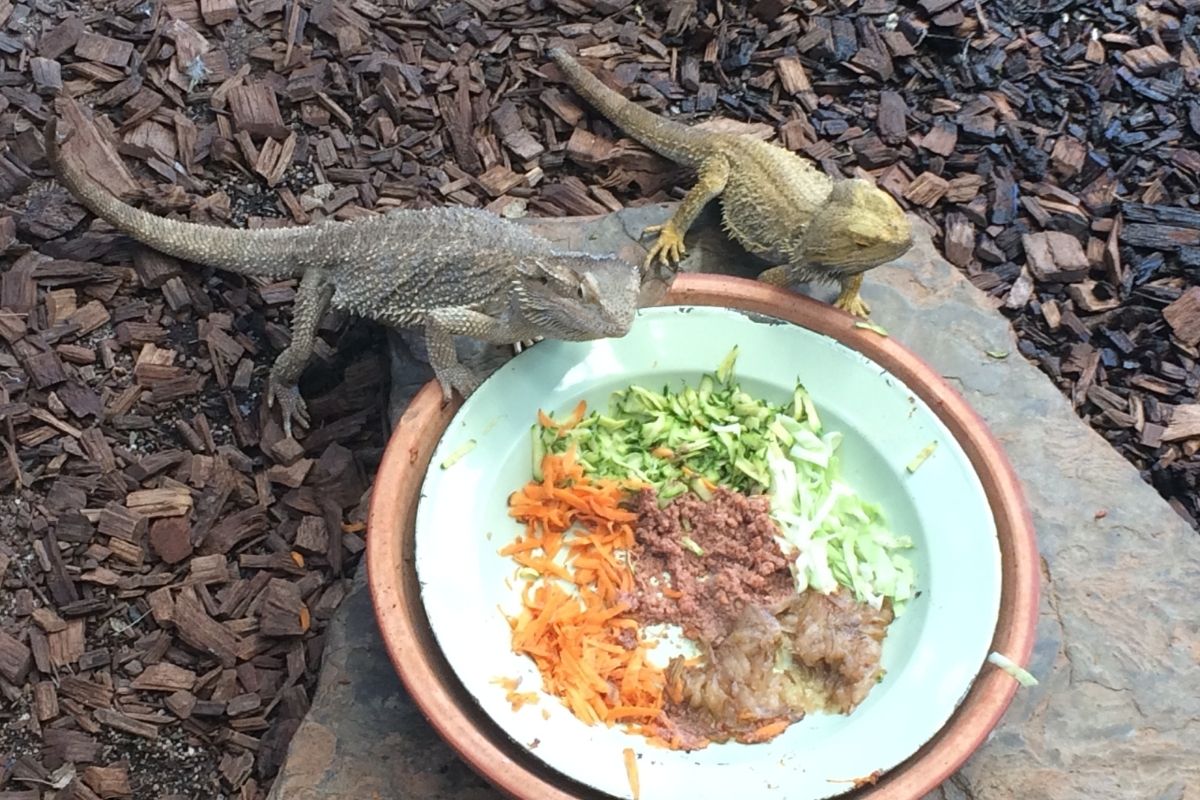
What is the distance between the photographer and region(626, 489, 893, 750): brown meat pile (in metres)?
3.27

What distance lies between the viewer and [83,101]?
487 centimetres

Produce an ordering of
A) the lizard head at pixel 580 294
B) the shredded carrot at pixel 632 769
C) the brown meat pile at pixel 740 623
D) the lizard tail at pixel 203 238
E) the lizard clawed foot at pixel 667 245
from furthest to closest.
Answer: the lizard clawed foot at pixel 667 245
the lizard tail at pixel 203 238
the lizard head at pixel 580 294
the brown meat pile at pixel 740 623
the shredded carrot at pixel 632 769

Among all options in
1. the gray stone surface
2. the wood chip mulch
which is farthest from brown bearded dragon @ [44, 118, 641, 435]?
the gray stone surface

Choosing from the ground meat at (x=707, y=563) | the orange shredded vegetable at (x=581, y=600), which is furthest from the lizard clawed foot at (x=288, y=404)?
the ground meat at (x=707, y=563)

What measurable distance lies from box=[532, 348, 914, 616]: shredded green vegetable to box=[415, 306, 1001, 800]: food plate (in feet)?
0.19

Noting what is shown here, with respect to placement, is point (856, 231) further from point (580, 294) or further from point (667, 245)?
point (580, 294)

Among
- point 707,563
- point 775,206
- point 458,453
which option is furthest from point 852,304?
point 458,453

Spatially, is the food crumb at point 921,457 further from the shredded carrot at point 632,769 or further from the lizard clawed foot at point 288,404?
the lizard clawed foot at point 288,404

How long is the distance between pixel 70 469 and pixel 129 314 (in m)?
0.69

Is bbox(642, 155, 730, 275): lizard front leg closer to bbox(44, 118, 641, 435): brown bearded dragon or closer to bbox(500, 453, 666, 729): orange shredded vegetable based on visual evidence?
bbox(44, 118, 641, 435): brown bearded dragon

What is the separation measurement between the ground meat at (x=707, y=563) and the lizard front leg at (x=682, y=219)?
48.7 inches

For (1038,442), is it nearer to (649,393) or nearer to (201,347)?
(649,393)

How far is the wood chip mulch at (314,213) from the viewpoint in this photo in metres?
3.83

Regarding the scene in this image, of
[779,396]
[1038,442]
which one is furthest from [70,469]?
[1038,442]
